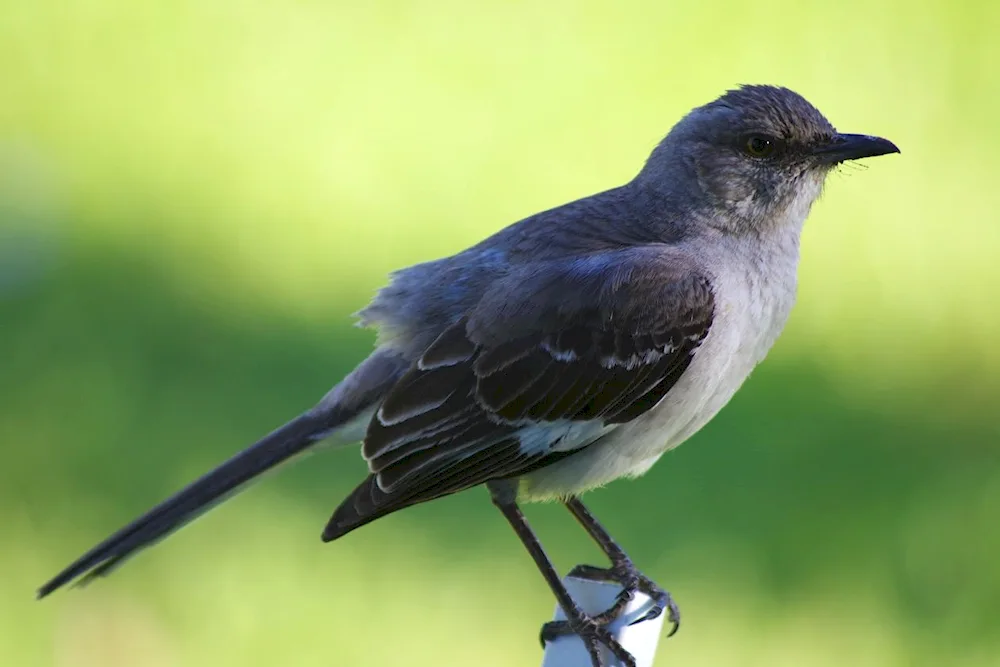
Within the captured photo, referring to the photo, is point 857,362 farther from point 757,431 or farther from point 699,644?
point 699,644

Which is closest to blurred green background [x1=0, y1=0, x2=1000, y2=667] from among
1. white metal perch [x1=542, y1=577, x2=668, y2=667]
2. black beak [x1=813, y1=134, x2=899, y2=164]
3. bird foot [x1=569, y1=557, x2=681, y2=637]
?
black beak [x1=813, y1=134, x2=899, y2=164]

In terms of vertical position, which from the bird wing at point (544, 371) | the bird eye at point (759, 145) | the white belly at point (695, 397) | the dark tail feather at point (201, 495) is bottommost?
the white belly at point (695, 397)

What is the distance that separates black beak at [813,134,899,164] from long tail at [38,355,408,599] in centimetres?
145

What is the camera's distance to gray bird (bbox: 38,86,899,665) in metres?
4.26

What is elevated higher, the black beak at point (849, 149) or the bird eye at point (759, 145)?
the bird eye at point (759, 145)

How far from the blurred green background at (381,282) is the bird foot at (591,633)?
61.3 inches

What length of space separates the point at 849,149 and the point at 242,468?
2.06m

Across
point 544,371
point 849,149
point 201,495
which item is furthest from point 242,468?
point 849,149

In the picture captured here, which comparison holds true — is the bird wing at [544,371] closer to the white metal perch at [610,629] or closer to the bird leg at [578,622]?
the bird leg at [578,622]

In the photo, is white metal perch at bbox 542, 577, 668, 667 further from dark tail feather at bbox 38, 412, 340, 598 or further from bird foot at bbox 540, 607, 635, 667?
dark tail feather at bbox 38, 412, 340, 598

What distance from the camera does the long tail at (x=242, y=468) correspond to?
4375 millimetres

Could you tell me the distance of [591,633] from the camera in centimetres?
409

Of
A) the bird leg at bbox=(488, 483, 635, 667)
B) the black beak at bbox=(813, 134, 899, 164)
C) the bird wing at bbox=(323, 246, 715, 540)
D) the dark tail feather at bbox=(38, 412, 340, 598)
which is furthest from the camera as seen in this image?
the black beak at bbox=(813, 134, 899, 164)

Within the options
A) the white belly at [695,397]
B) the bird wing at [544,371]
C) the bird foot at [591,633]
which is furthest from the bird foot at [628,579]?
the bird wing at [544,371]
